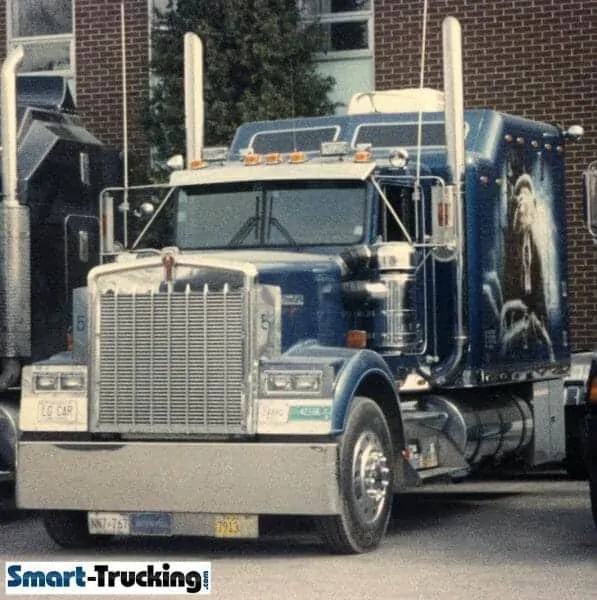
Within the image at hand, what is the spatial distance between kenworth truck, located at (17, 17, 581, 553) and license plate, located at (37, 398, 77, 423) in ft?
0.05

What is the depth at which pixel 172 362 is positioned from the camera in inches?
467

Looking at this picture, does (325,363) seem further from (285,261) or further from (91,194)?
(91,194)

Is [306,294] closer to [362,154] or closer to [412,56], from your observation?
[362,154]

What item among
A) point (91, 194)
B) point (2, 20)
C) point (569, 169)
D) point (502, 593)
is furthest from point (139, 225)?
point (2, 20)

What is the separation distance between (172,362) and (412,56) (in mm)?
9383

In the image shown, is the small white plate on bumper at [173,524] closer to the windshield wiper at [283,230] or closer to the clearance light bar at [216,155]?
the windshield wiper at [283,230]

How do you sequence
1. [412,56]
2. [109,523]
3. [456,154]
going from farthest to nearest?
1. [412,56]
2. [456,154]
3. [109,523]

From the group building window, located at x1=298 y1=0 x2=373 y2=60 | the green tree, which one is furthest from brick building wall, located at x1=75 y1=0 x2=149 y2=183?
building window, located at x1=298 y1=0 x2=373 y2=60

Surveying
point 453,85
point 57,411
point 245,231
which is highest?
point 453,85

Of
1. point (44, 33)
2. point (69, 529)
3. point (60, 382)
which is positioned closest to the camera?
point (60, 382)

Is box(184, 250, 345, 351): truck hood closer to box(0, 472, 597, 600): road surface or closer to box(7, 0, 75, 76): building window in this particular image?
box(0, 472, 597, 600): road surface

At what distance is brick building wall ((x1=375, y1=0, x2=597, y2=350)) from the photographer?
64.2ft

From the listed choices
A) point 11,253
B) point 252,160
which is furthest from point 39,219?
point 252,160

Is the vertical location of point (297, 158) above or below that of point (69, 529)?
above
